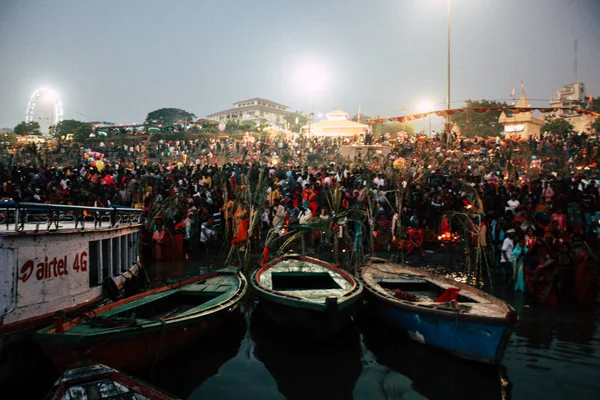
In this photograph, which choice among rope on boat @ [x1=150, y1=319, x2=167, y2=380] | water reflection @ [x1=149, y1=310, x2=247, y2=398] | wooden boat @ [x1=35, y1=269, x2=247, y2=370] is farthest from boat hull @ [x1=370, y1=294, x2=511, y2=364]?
rope on boat @ [x1=150, y1=319, x2=167, y2=380]

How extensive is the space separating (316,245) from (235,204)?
3.99 meters

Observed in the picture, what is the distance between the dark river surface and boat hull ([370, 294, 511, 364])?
265mm

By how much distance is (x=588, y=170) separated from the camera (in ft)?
70.5

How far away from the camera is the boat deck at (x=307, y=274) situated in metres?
8.68

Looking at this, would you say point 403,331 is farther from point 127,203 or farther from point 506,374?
point 127,203

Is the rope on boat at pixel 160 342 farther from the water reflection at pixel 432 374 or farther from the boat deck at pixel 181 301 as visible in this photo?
the water reflection at pixel 432 374

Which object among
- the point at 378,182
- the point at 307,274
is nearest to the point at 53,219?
the point at 307,274

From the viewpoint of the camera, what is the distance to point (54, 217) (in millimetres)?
8320

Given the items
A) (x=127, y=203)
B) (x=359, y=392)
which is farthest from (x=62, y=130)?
(x=359, y=392)

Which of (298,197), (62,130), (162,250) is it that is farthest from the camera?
(62,130)

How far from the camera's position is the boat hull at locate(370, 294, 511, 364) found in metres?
7.04

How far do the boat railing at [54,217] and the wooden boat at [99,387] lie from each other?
2.72 metres

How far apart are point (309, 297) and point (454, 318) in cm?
284

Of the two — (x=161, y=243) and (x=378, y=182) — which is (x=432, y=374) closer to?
(x=161, y=243)
